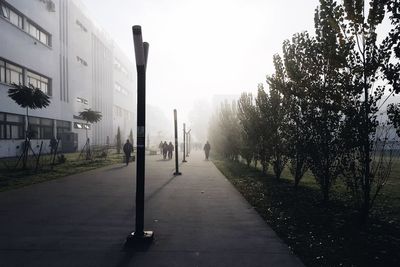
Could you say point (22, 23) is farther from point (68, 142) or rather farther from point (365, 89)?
point (365, 89)

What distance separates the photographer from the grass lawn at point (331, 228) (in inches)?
214

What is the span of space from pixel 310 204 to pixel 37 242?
22.4ft

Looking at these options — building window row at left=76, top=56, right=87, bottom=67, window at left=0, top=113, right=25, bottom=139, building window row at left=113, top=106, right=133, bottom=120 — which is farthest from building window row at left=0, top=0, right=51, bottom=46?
building window row at left=113, top=106, right=133, bottom=120

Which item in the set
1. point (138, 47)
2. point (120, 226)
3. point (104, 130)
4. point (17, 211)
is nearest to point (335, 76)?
point (138, 47)

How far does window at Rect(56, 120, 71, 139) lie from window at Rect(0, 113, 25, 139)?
25.9 ft

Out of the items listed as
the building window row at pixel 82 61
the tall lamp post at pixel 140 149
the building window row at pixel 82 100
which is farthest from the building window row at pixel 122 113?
the tall lamp post at pixel 140 149

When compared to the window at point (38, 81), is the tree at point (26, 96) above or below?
below

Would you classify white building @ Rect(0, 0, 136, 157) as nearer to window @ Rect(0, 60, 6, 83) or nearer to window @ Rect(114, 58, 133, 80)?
window @ Rect(0, 60, 6, 83)

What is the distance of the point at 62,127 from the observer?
39.6 m

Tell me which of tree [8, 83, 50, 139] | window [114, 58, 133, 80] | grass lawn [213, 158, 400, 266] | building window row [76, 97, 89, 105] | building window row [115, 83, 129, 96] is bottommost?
grass lawn [213, 158, 400, 266]

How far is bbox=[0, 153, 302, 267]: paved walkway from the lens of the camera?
507 cm

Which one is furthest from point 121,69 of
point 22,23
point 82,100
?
point 22,23

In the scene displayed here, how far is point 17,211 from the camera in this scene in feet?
27.3

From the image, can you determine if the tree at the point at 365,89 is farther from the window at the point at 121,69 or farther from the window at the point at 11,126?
the window at the point at 121,69
